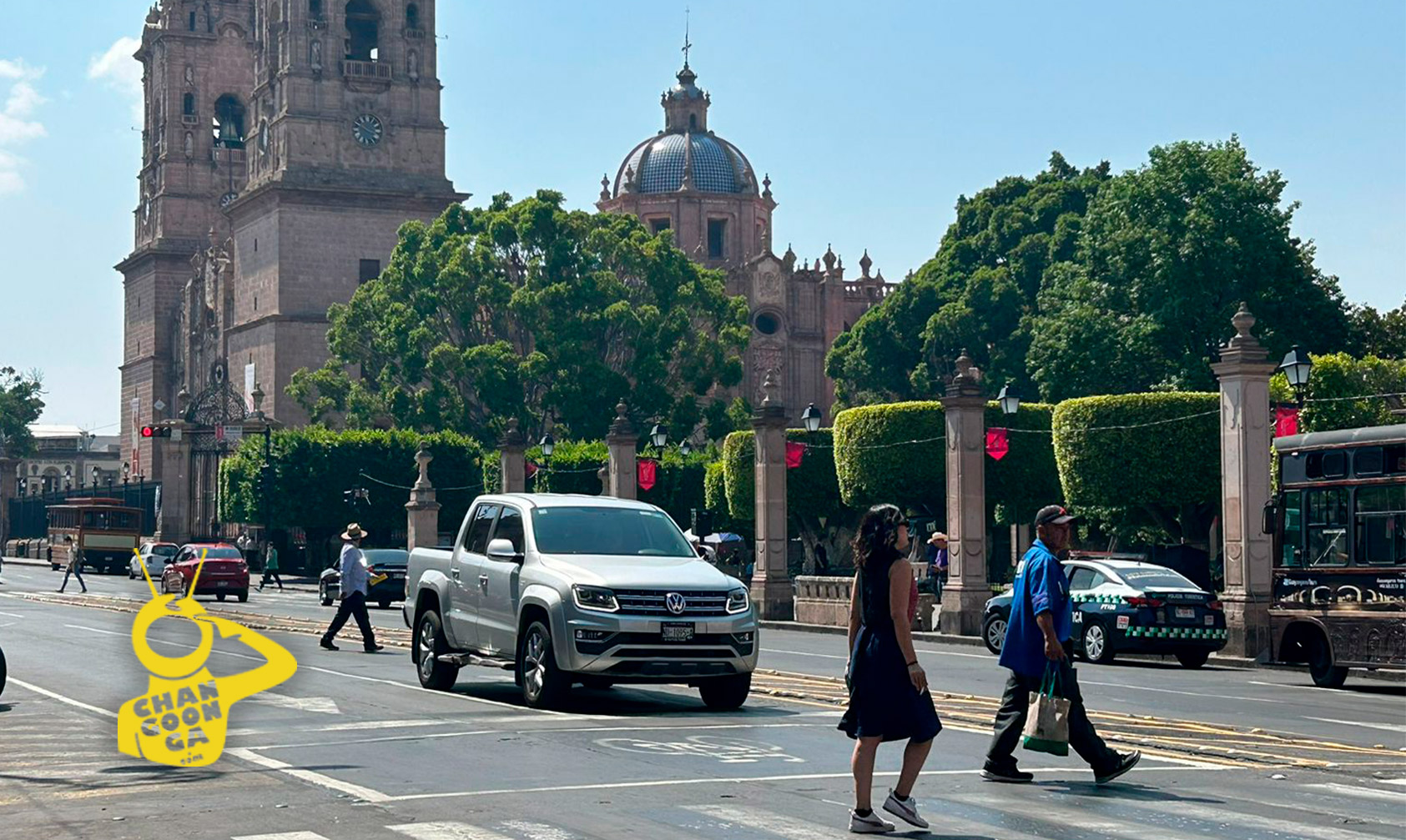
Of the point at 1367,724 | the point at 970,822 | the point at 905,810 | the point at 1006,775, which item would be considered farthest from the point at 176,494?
the point at 905,810

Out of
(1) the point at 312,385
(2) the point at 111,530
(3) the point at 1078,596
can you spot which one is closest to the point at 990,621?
(3) the point at 1078,596

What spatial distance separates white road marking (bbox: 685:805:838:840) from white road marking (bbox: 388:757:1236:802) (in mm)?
937

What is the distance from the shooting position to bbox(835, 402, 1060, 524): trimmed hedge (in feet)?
179

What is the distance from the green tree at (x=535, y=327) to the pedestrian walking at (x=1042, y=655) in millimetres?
60632

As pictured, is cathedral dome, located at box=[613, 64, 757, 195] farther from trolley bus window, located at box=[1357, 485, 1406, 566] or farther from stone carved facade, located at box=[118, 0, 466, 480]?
trolley bus window, located at box=[1357, 485, 1406, 566]

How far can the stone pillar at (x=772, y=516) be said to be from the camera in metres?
40.9

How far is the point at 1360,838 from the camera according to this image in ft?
31.9

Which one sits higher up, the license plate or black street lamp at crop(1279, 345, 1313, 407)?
black street lamp at crop(1279, 345, 1313, 407)

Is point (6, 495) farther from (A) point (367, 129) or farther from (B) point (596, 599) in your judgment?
(B) point (596, 599)

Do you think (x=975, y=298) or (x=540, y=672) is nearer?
(x=540, y=672)

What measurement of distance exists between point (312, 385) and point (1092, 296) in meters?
36.3

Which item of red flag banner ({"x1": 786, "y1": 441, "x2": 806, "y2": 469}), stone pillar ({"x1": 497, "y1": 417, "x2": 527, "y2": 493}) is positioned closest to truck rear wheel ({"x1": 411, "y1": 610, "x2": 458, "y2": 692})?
red flag banner ({"x1": 786, "y1": 441, "x2": 806, "y2": 469})

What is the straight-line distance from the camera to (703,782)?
11.8 meters

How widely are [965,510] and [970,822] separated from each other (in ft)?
78.8
